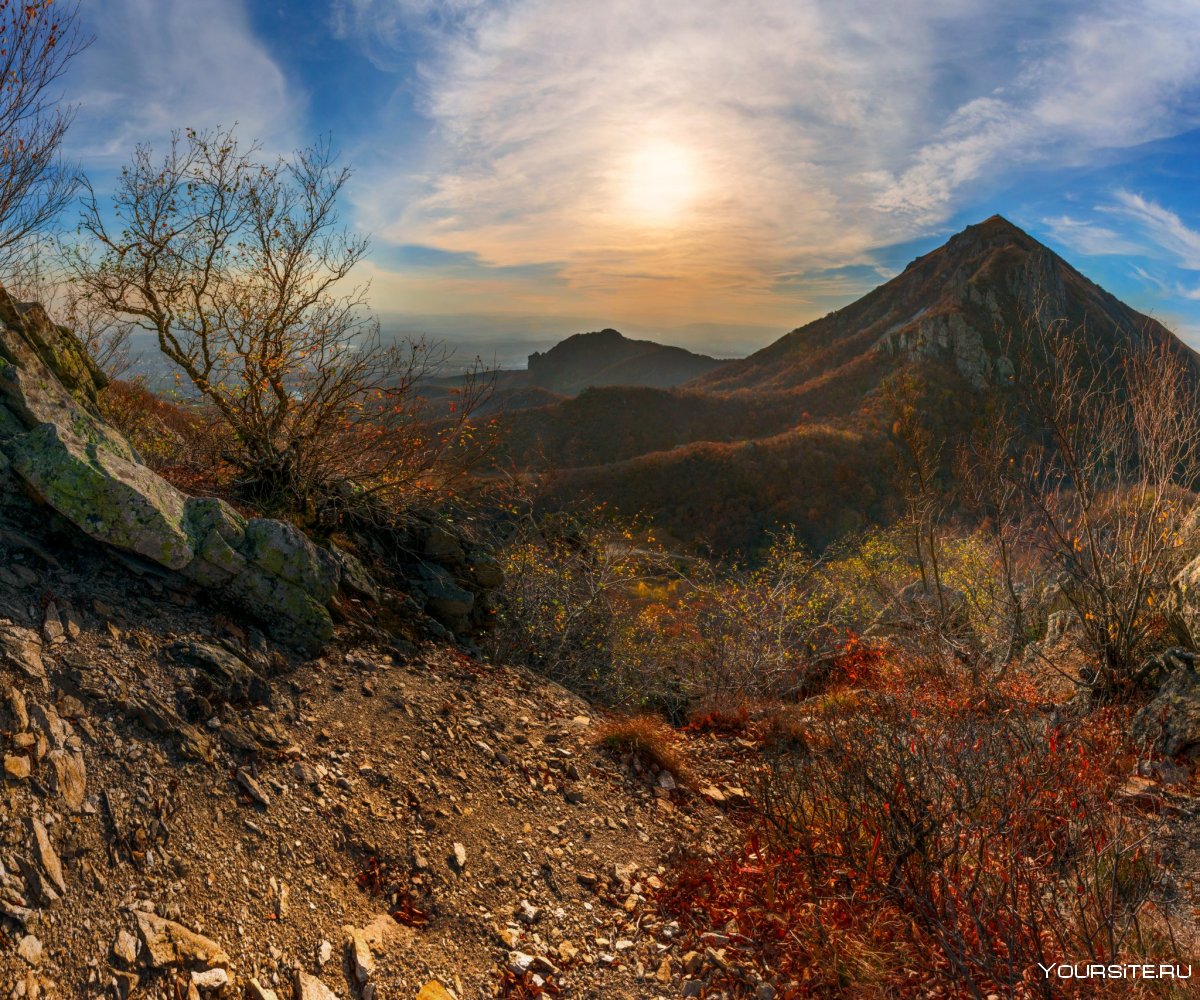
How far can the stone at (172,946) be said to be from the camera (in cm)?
258

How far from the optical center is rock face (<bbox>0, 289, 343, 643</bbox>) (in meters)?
4.30

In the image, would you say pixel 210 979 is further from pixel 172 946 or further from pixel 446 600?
pixel 446 600

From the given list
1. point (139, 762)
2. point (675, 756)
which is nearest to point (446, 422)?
point (675, 756)

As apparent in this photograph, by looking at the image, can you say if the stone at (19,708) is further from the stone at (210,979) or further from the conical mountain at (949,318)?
the conical mountain at (949,318)

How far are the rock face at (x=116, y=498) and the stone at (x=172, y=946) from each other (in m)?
2.52

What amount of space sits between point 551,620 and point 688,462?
161 feet

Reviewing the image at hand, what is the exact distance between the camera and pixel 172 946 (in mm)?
2652

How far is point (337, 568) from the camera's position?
591cm

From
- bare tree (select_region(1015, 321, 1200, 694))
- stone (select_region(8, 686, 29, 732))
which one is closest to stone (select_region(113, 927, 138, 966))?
stone (select_region(8, 686, 29, 732))

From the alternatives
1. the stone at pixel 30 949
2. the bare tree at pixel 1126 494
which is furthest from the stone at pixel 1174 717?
the stone at pixel 30 949

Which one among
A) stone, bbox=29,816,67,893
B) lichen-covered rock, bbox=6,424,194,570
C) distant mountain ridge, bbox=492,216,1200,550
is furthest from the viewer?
distant mountain ridge, bbox=492,216,1200,550

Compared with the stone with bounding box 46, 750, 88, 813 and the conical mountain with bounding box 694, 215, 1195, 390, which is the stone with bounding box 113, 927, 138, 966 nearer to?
the stone with bounding box 46, 750, 88, 813

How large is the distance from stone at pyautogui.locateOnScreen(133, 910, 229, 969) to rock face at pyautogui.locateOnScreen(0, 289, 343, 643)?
2.52 metres

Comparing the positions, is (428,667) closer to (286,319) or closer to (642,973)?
(642,973)
